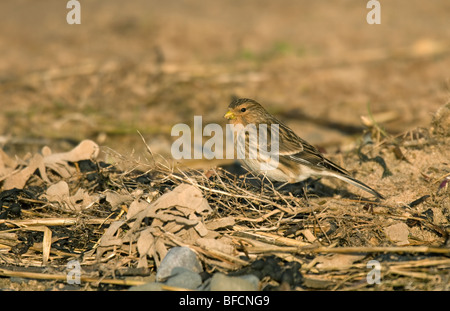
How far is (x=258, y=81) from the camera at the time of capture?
10.1m

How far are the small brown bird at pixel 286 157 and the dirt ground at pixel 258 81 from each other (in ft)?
1.23

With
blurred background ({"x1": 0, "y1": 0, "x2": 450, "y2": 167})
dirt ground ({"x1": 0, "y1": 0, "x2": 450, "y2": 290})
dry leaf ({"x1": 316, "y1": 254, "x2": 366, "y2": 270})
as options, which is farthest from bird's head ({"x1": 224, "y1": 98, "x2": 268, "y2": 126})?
dry leaf ({"x1": 316, "y1": 254, "x2": 366, "y2": 270})

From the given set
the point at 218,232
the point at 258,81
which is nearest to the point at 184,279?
the point at 218,232

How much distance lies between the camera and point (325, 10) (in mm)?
13391

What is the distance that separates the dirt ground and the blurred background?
1.2 inches

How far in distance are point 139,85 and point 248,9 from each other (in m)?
4.84

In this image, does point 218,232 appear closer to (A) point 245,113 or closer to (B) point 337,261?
(B) point 337,261

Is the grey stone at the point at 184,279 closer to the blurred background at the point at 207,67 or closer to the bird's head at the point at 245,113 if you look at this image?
the bird's head at the point at 245,113

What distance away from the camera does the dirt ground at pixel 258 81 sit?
224 inches

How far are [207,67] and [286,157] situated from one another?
4868 mm

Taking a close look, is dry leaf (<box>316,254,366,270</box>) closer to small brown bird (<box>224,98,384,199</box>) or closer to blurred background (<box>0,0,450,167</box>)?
small brown bird (<box>224,98,384,199</box>)

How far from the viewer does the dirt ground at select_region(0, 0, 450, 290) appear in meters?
5.68

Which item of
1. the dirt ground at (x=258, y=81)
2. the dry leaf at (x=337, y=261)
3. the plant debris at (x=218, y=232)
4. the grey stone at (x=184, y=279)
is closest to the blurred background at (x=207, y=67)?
the dirt ground at (x=258, y=81)
